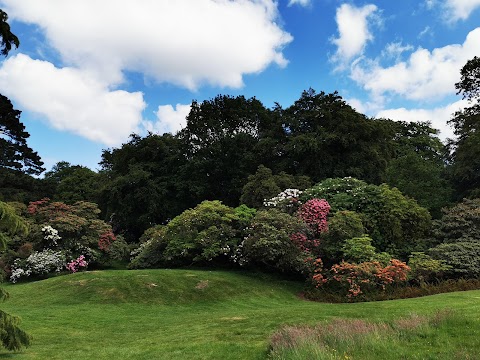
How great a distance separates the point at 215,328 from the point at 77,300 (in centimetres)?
811

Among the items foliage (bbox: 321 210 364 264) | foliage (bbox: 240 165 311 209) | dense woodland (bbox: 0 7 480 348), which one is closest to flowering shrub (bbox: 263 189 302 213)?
dense woodland (bbox: 0 7 480 348)

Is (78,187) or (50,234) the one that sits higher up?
(78,187)

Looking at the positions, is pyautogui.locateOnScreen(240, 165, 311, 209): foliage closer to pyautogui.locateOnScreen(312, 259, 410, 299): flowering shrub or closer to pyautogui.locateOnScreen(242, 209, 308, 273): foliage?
pyautogui.locateOnScreen(242, 209, 308, 273): foliage

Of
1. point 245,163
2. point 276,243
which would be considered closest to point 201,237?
point 276,243

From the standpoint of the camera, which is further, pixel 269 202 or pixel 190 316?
pixel 269 202

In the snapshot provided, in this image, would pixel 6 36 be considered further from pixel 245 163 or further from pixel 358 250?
pixel 245 163

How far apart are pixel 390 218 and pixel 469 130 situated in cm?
1628

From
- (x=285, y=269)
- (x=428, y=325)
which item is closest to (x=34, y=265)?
(x=285, y=269)

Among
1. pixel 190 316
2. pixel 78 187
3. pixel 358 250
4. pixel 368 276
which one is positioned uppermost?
pixel 78 187

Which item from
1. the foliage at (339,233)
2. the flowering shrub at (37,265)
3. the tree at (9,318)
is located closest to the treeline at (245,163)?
the foliage at (339,233)

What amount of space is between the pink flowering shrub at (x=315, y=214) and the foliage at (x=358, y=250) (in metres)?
2.41

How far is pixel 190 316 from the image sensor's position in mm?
13688

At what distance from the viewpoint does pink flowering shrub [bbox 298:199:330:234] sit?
2166cm

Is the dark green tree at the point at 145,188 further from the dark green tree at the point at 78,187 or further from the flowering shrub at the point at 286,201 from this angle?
the flowering shrub at the point at 286,201
